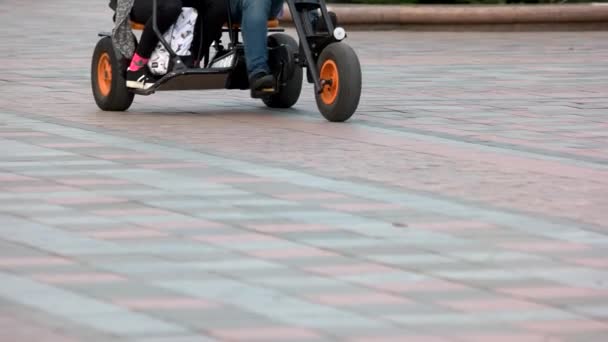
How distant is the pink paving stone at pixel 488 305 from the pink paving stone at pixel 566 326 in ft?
0.66

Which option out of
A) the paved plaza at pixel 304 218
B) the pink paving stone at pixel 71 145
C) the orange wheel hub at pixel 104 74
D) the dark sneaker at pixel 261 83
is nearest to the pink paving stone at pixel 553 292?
the paved plaza at pixel 304 218

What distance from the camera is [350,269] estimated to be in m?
5.59

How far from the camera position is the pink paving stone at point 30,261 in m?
5.61

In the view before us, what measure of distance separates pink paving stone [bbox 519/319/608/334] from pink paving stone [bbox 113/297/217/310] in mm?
975

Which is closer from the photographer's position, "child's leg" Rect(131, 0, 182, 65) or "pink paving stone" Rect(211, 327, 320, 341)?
"pink paving stone" Rect(211, 327, 320, 341)

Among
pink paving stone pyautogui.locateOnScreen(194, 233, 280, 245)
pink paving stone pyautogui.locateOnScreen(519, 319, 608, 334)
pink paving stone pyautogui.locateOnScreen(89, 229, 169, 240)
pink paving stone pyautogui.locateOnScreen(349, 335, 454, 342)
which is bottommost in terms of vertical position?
pink paving stone pyautogui.locateOnScreen(194, 233, 280, 245)

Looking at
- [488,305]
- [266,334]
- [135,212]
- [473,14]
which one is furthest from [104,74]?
[473,14]

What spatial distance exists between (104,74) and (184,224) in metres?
4.48

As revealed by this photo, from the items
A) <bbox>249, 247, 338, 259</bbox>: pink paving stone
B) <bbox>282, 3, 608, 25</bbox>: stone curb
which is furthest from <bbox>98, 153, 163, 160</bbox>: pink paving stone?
<bbox>282, 3, 608, 25</bbox>: stone curb

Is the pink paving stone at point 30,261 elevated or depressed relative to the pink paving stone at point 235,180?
elevated

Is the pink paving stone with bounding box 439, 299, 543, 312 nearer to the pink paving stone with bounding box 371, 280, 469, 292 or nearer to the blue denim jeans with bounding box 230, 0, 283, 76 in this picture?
the pink paving stone with bounding box 371, 280, 469, 292

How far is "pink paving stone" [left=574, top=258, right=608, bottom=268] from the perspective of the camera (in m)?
5.76

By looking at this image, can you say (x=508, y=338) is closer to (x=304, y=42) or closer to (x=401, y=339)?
(x=401, y=339)

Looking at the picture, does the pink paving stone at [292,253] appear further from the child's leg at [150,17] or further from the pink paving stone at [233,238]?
the child's leg at [150,17]
